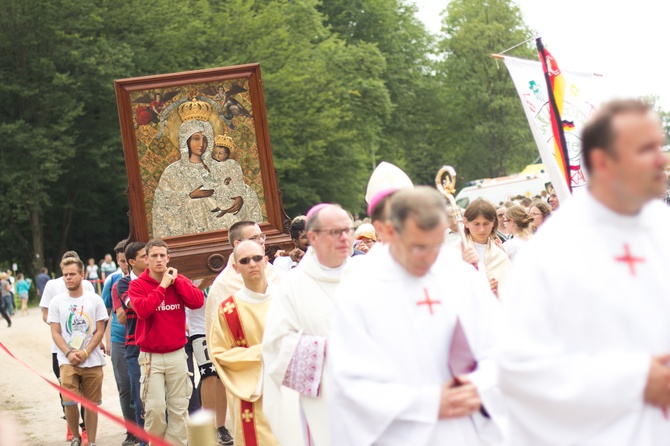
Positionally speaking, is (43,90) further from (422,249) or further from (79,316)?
(422,249)

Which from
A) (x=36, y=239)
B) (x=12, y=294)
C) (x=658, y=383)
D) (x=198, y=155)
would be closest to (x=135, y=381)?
(x=198, y=155)

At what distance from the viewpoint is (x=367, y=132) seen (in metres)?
48.3

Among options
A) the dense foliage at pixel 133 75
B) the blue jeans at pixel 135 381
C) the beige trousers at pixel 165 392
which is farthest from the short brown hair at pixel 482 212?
the dense foliage at pixel 133 75

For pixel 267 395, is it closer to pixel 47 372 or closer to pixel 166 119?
pixel 166 119

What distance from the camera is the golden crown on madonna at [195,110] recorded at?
13.0m

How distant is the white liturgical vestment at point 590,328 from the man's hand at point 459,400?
0.70 metres

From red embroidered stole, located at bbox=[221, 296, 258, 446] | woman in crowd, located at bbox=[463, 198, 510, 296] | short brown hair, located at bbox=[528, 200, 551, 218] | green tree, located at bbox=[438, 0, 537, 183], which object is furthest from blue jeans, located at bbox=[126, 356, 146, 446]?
green tree, located at bbox=[438, 0, 537, 183]

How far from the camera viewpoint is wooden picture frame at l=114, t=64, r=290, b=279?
1265 cm

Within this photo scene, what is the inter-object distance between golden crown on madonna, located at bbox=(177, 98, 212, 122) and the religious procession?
0.02 metres

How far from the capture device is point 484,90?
60906 mm

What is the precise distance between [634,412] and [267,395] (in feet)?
11.9

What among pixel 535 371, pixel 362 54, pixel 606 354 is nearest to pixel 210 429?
pixel 535 371

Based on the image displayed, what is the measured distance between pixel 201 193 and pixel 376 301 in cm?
846

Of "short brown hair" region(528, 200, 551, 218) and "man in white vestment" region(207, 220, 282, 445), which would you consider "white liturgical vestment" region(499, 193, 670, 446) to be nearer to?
"man in white vestment" region(207, 220, 282, 445)
